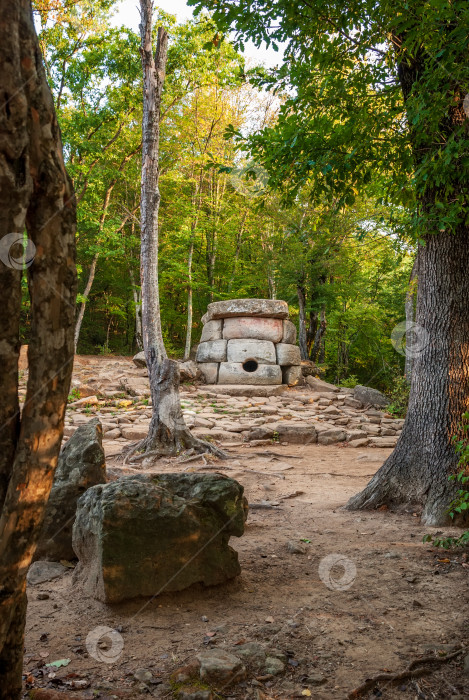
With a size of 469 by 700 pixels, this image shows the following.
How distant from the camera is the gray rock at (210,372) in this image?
15180 millimetres

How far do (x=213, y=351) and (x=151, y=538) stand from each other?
12.6 m

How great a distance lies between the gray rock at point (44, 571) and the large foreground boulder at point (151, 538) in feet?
1.03

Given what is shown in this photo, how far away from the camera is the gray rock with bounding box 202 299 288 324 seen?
15836 mm

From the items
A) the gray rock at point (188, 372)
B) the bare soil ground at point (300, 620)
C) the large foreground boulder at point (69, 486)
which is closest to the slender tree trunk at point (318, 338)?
the gray rock at point (188, 372)

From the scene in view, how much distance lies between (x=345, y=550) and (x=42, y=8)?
16706mm

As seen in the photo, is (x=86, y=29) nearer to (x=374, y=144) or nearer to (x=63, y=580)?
(x=374, y=144)

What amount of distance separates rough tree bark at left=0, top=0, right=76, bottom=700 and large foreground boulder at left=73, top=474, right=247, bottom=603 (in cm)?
116

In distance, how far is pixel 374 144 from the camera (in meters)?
4.56

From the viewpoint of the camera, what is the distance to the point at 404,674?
229cm

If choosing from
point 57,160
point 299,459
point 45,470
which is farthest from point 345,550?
point 299,459

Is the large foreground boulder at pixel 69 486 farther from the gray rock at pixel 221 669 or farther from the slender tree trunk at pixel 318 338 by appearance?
the slender tree trunk at pixel 318 338

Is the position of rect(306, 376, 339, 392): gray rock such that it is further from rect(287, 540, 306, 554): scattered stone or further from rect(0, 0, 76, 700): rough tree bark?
rect(0, 0, 76, 700): rough tree bark

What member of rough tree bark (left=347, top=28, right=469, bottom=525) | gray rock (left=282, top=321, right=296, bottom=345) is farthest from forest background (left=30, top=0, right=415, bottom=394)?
rough tree bark (left=347, top=28, right=469, bottom=525)

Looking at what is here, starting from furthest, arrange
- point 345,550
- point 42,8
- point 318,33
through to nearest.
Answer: point 42,8, point 318,33, point 345,550
